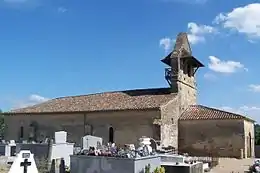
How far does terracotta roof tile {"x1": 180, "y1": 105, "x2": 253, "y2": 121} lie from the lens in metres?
Result: 28.0

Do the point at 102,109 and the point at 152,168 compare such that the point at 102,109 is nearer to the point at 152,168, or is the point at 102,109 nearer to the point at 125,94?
the point at 125,94

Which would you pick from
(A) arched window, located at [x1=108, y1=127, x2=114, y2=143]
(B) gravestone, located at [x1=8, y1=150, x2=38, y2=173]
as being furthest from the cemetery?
(A) arched window, located at [x1=108, y1=127, x2=114, y2=143]

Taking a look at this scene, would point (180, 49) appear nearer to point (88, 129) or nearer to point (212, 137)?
point (212, 137)

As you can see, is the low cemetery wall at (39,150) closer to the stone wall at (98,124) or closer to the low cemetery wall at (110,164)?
the low cemetery wall at (110,164)

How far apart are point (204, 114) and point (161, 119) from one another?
4280 millimetres

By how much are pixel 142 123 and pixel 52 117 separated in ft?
31.1

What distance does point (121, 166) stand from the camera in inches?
576

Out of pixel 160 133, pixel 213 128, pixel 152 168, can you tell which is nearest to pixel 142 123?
pixel 160 133

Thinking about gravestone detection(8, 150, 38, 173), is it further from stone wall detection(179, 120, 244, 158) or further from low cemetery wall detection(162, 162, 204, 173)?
stone wall detection(179, 120, 244, 158)

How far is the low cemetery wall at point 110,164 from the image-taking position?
14.5 metres

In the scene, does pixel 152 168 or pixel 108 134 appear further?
pixel 108 134

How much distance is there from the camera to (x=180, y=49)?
32750 millimetres

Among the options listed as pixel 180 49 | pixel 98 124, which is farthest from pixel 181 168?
pixel 180 49

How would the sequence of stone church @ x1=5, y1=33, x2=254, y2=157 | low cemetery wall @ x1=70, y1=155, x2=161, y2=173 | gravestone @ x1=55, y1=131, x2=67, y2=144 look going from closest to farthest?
low cemetery wall @ x1=70, y1=155, x2=161, y2=173, gravestone @ x1=55, y1=131, x2=67, y2=144, stone church @ x1=5, y1=33, x2=254, y2=157
